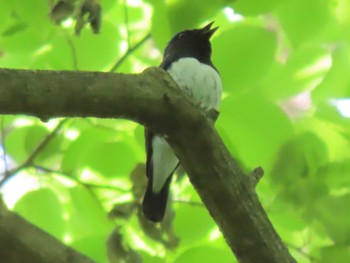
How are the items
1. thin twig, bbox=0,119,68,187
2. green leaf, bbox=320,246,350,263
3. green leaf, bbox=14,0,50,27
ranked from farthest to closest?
thin twig, bbox=0,119,68,187 < green leaf, bbox=14,0,50,27 < green leaf, bbox=320,246,350,263

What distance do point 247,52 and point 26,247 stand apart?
0.60 metres

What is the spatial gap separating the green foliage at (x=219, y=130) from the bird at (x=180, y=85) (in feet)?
0.18

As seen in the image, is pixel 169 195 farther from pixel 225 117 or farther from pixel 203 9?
pixel 203 9

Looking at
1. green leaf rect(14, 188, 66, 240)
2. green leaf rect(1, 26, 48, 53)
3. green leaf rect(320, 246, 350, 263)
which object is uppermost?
green leaf rect(1, 26, 48, 53)

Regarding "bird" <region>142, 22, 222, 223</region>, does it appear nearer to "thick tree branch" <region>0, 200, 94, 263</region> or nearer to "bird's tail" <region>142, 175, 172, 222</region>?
"bird's tail" <region>142, 175, 172, 222</region>

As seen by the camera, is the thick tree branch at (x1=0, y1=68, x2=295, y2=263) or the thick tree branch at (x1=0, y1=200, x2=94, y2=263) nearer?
the thick tree branch at (x1=0, y1=68, x2=295, y2=263)

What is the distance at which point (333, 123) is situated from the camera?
5.30 feet

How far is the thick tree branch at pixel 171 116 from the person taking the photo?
1239 millimetres

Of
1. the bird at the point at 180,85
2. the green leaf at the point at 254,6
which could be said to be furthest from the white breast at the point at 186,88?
the green leaf at the point at 254,6

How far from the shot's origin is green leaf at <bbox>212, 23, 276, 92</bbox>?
63.6 inches

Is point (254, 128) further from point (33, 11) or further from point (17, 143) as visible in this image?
point (17, 143)

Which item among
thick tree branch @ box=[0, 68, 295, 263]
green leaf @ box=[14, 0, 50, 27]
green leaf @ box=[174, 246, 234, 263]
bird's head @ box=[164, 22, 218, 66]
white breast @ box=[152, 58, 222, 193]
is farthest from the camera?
bird's head @ box=[164, 22, 218, 66]

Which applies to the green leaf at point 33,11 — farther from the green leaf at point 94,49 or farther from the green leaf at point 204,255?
Result: the green leaf at point 204,255

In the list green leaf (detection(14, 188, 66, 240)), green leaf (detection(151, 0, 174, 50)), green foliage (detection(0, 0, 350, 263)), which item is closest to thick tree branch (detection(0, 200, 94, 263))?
green foliage (detection(0, 0, 350, 263))
